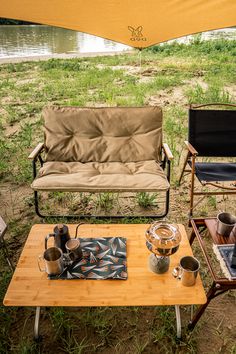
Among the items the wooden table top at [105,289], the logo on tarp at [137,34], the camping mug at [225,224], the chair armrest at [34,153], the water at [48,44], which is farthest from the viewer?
the water at [48,44]

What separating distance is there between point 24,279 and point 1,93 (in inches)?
231

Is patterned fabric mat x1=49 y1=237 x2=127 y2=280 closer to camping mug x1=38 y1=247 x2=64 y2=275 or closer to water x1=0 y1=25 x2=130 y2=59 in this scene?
camping mug x1=38 y1=247 x2=64 y2=275

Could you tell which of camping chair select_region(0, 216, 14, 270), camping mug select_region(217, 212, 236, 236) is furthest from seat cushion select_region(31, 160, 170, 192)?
camping mug select_region(217, 212, 236, 236)

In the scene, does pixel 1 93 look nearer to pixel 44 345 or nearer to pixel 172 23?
pixel 172 23

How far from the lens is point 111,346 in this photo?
2.00 meters

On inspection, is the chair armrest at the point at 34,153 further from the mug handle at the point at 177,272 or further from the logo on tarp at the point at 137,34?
the mug handle at the point at 177,272

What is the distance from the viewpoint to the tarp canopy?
294 cm

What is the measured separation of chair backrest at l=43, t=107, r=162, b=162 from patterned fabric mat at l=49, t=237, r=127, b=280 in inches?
53.1

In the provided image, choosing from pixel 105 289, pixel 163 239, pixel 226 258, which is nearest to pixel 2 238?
pixel 105 289

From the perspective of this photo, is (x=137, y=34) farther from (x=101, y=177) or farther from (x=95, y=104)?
(x=95, y=104)

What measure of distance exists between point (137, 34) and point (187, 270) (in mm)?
2606

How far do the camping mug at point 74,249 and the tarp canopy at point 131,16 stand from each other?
7.14ft

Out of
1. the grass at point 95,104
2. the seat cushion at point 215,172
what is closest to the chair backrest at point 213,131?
the seat cushion at point 215,172

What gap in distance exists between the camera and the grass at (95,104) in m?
2.03
